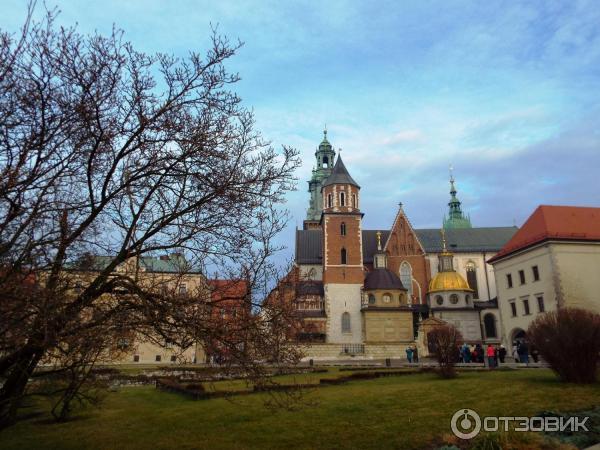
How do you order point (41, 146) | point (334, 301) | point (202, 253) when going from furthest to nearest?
1. point (334, 301)
2. point (202, 253)
3. point (41, 146)

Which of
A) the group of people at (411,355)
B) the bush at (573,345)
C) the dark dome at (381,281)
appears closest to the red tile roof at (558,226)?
the dark dome at (381,281)

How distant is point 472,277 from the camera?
61062 mm

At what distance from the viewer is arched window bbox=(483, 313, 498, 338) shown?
51.5 meters

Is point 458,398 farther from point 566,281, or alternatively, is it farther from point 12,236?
point 566,281

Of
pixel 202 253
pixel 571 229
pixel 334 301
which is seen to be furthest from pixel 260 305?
pixel 334 301

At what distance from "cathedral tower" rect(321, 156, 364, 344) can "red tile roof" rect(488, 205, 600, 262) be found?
1473 centimetres

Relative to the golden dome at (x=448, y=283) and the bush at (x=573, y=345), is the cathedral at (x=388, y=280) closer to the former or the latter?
the golden dome at (x=448, y=283)

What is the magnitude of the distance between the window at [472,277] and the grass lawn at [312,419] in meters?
46.6

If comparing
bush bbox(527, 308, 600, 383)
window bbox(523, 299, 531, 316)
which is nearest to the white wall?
window bbox(523, 299, 531, 316)

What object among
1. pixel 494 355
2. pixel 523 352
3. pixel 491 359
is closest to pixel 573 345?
pixel 491 359

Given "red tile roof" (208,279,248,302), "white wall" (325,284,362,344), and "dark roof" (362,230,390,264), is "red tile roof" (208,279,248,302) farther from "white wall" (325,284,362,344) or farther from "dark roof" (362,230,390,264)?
"dark roof" (362,230,390,264)

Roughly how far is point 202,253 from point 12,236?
281 centimetres

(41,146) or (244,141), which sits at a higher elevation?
(244,141)

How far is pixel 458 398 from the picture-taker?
13.3m
